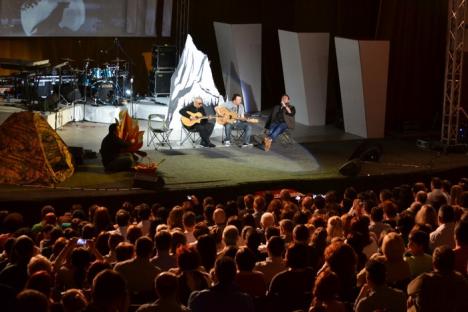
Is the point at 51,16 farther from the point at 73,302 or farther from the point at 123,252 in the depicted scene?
the point at 73,302

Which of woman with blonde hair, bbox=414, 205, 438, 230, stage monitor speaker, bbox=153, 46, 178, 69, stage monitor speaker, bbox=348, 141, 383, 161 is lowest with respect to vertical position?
stage monitor speaker, bbox=348, 141, 383, 161

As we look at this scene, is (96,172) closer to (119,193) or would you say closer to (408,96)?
(119,193)

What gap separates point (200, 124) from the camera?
616 inches

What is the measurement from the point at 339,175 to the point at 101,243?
7419 mm

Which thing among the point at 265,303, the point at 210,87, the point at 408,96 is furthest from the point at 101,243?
the point at 408,96

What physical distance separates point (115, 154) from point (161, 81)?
6100mm

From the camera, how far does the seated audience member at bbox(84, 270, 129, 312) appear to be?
4.60 meters

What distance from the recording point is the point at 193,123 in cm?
1558

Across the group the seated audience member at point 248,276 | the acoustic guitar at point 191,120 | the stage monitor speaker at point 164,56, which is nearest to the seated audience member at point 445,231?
the seated audience member at point 248,276

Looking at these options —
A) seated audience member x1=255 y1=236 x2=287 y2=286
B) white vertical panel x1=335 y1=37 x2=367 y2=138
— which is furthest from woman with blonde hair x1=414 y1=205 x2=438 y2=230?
white vertical panel x1=335 y1=37 x2=367 y2=138

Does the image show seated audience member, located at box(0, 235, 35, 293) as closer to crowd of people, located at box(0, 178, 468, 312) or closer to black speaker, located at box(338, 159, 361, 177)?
crowd of people, located at box(0, 178, 468, 312)

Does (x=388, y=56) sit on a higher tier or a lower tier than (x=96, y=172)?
higher

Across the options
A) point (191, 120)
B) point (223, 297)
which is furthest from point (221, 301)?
point (191, 120)

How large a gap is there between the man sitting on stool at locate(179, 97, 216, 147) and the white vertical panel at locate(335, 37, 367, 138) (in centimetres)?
367
